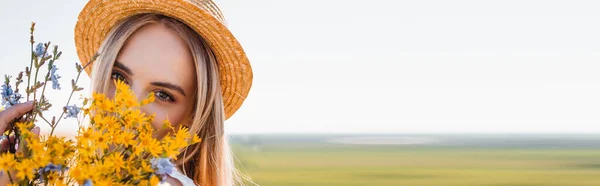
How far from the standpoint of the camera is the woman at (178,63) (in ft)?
6.45

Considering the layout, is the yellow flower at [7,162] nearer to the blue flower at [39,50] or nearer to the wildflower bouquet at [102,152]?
the wildflower bouquet at [102,152]

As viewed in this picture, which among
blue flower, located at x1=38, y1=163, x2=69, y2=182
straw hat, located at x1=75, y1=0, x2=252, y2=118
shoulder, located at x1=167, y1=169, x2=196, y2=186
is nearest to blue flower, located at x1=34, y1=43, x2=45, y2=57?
blue flower, located at x1=38, y1=163, x2=69, y2=182

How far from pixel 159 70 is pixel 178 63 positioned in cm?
7

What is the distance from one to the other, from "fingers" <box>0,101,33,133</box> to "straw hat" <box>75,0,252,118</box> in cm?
87

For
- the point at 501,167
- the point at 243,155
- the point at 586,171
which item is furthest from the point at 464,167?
the point at 243,155

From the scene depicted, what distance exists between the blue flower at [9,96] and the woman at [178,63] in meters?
0.65

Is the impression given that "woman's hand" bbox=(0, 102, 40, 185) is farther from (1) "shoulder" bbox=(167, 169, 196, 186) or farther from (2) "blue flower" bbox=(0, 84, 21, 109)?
(1) "shoulder" bbox=(167, 169, 196, 186)

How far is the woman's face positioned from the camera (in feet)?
6.32

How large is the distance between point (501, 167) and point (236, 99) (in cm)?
2095

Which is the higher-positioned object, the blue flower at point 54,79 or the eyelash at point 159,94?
the eyelash at point 159,94

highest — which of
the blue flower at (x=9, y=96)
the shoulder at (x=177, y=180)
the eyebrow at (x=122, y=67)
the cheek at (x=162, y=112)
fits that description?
the eyebrow at (x=122, y=67)


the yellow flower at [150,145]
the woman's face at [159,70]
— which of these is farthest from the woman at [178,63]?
the yellow flower at [150,145]

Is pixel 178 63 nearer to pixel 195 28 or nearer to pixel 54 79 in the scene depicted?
pixel 195 28

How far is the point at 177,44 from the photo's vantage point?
79.3 inches
